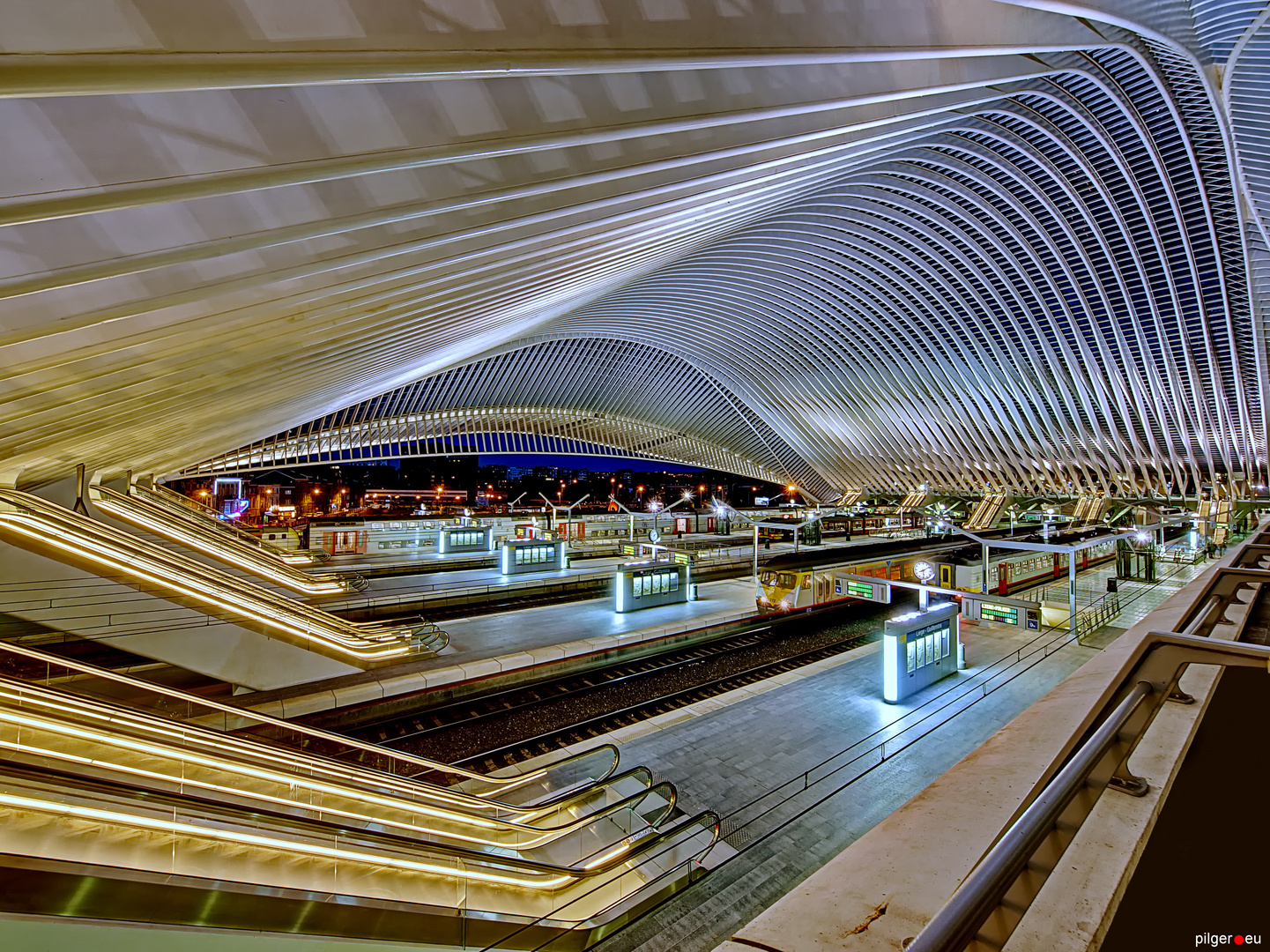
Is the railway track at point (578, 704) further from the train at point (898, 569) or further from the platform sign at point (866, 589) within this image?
the train at point (898, 569)

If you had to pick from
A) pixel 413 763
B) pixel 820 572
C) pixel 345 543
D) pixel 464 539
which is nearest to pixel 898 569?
pixel 820 572

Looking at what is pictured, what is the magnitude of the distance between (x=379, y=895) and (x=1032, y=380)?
121ft

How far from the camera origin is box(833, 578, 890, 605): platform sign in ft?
45.7

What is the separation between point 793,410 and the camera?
1700 inches

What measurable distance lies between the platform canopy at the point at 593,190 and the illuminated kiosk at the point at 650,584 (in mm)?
8673

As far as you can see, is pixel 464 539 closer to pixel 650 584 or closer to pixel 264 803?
pixel 650 584

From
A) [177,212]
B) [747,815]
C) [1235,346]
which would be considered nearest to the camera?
[177,212]

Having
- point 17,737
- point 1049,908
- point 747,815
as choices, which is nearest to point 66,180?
point 17,737

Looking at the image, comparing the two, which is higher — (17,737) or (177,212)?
(177,212)

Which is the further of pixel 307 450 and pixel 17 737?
pixel 307 450

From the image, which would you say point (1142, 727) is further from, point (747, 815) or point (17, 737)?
point (17, 737)

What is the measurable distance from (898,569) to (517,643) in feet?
44.5

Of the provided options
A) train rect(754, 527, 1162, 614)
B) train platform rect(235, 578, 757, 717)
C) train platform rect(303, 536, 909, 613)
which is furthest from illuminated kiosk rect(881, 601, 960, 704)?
train platform rect(303, 536, 909, 613)

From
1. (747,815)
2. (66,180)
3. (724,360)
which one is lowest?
(747,815)
